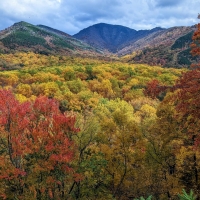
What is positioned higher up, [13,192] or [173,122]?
[173,122]

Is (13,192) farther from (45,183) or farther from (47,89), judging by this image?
(47,89)

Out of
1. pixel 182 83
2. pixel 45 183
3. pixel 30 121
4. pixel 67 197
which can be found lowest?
pixel 67 197

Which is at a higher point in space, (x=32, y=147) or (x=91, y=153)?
(x=32, y=147)

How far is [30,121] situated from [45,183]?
559 cm

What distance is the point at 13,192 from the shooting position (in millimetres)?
22078

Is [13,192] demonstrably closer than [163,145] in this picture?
Yes

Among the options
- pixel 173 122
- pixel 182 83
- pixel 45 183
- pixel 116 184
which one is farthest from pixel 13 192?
pixel 182 83

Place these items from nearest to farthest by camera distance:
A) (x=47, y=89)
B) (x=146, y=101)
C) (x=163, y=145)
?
(x=163, y=145)
(x=146, y=101)
(x=47, y=89)

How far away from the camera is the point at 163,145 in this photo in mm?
23781

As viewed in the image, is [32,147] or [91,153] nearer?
[32,147]

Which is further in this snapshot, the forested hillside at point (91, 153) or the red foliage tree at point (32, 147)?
the forested hillside at point (91, 153)

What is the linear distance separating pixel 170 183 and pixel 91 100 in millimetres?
60323

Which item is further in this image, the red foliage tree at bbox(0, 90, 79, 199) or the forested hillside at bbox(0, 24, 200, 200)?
the forested hillside at bbox(0, 24, 200, 200)

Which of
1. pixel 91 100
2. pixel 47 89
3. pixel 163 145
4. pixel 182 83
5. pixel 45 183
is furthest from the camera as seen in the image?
pixel 47 89
